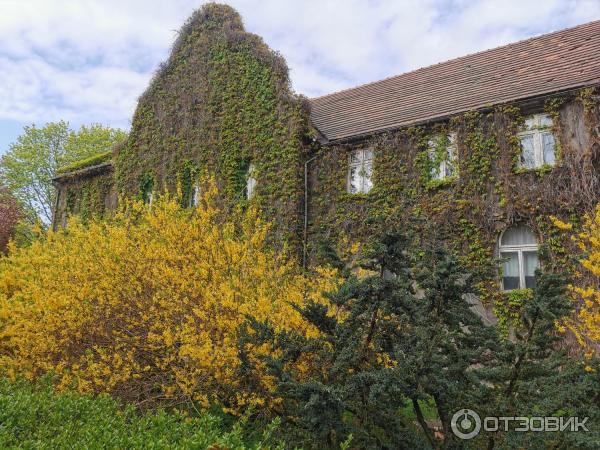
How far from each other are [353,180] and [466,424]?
8.73m

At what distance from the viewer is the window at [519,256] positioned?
10227 mm

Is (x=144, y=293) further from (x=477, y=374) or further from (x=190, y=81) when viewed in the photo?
(x=190, y=81)

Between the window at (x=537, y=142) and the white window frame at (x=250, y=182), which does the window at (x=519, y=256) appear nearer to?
the window at (x=537, y=142)

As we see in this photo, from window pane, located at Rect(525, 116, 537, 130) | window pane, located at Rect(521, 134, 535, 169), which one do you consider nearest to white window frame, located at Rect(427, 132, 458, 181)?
window pane, located at Rect(521, 134, 535, 169)

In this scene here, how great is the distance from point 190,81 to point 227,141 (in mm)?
3271

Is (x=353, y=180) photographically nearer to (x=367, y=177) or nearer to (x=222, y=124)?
(x=367, y=177)

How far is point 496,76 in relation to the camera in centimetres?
1262

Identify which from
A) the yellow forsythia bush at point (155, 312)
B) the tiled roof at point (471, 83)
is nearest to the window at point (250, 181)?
the tiled roof at point (471, 83)

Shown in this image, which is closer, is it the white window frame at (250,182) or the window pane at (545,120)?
the window pane at (545,120)

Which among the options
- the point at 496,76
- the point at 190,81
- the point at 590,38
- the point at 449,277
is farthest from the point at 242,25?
the point at 449,277

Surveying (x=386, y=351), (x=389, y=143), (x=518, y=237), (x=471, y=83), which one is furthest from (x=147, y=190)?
(x=386, y=351)

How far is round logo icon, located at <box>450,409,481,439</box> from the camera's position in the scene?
4578 millimetres

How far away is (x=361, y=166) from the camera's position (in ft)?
41.6

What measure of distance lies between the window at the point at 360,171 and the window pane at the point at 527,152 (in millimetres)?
3497
